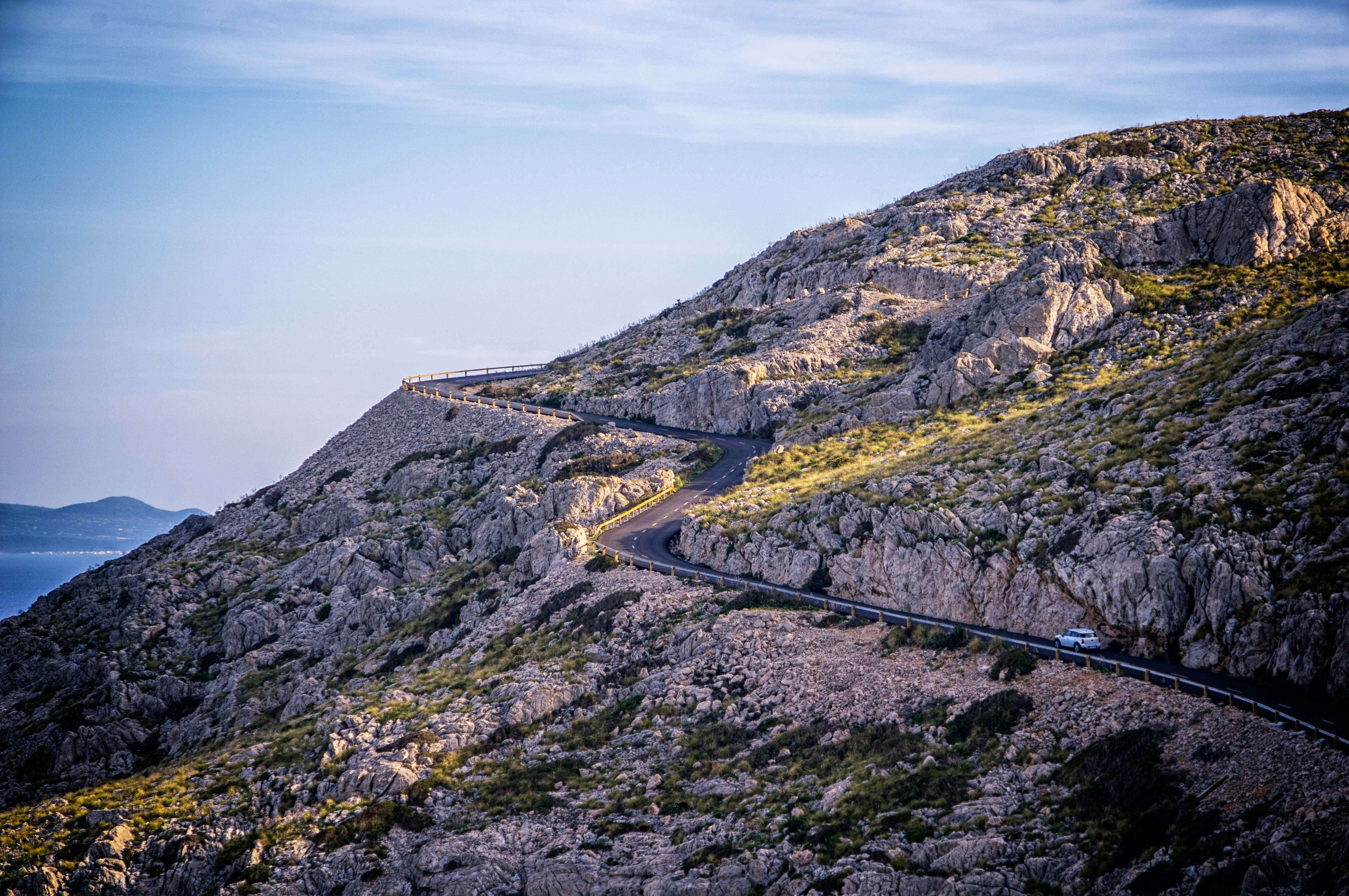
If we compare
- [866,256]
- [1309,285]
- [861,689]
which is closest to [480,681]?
[861,689]

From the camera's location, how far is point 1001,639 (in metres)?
39.4

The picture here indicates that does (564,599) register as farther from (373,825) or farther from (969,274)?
(969,274)

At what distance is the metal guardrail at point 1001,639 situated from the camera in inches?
1129

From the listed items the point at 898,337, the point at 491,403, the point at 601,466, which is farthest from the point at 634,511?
the point at 898,337

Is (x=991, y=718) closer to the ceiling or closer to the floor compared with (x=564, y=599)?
closer to the floor

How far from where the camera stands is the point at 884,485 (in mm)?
52594

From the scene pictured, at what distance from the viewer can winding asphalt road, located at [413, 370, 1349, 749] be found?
1142 inches

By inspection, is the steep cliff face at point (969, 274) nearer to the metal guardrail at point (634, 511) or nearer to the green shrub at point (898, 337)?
the green shrub at point (898, 337)

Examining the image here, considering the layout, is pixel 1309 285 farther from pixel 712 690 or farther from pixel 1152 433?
pixel 712 690

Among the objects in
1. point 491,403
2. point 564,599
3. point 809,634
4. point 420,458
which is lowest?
point 809,634

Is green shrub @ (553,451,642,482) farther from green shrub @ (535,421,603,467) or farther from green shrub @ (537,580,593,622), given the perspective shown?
green shrub @ (537,580,593,622)

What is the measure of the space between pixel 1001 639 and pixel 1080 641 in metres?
3.07

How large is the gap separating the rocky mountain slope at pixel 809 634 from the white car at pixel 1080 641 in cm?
144

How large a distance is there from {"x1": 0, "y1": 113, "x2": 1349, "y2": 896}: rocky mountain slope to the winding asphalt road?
96cm
